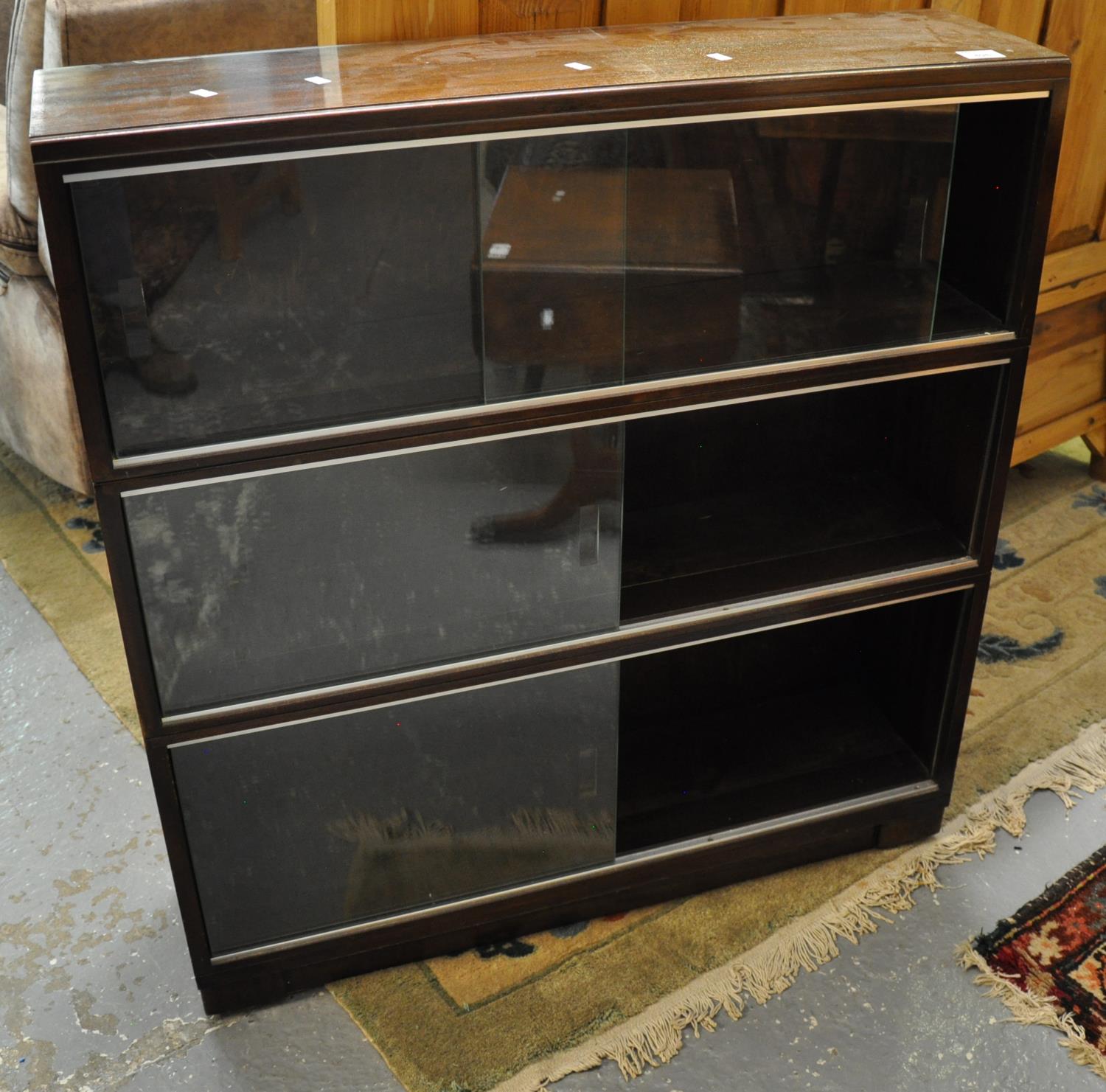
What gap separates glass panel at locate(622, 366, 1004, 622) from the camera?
59.1 inches

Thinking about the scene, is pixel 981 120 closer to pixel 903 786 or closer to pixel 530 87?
pixel 530 87

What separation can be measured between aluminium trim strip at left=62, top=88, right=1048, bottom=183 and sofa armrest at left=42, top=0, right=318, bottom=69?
0.86 meters

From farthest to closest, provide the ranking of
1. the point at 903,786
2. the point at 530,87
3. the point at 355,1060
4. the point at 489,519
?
the point at 903,786 → the point at 355,1060 → the point at 489,519 → the point at 530,87

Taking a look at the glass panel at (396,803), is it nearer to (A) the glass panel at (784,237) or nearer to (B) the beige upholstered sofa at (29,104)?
(A) the glass panel at (784,237)

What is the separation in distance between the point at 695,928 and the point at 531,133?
1.00 metres

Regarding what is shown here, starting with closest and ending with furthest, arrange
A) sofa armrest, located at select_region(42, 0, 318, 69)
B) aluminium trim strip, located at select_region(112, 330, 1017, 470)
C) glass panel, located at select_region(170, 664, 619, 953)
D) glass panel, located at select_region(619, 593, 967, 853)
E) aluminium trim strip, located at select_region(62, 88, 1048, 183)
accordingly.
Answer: aluminium trim strip, located at select_region(62, 88, 1048, 183) → aluminium trim strip, located at select_region(112, 330, 1017, 470) → glass panel, located at select_region(170, 664, 619, 953) → glass panel, located at select_region(619, 593, 967, 853) → sofa armrest, located at select_region(42, 0, 318, 69)

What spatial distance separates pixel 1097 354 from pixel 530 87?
63.7 inches

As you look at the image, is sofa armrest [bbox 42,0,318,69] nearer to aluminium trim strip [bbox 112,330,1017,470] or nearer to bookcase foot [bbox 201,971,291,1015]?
aluminium trim strip [bbox 112,330,1017,470]

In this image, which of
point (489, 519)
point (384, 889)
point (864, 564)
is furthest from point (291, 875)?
point (864, 564)

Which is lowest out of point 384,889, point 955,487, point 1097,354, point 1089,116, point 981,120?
point 384,889

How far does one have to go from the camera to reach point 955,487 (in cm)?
156

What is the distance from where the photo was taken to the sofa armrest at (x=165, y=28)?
186 cm

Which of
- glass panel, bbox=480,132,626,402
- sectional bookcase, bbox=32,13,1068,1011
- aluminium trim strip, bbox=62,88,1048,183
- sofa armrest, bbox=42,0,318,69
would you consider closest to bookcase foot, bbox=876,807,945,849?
sectional bookcase, bbox=32,13,1068,1011

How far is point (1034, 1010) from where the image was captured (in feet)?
4.87
